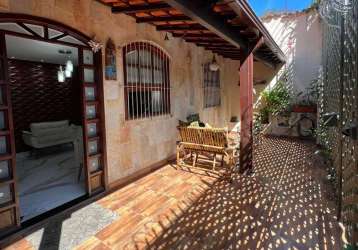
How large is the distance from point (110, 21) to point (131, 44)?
0.56 m

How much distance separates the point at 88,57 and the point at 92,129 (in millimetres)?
1010

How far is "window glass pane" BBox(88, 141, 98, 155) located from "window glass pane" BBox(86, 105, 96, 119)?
1.21 ft

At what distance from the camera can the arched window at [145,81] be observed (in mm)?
4035

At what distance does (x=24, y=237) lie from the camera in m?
2.43

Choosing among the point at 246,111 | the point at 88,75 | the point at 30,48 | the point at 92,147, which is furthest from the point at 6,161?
the point at 30,48

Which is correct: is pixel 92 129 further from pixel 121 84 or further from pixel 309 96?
pixel 309 96

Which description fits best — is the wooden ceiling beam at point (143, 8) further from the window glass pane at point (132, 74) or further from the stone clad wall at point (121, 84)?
the window glass pane at point (132, 74)

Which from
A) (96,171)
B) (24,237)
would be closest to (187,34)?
(96,171)

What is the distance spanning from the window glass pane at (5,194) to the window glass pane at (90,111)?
1248 millimetres

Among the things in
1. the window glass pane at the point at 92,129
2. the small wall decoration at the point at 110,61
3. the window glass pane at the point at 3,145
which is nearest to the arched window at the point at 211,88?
the small wall decoration at the point at 110,61

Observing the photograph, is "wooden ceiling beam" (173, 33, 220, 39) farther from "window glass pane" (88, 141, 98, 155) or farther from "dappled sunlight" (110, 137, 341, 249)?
"window glass pane" (88, 141, 98, 155)

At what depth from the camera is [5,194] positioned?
2467 millimetres

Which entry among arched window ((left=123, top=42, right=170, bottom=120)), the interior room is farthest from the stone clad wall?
the interior room

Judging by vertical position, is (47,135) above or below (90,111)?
below
